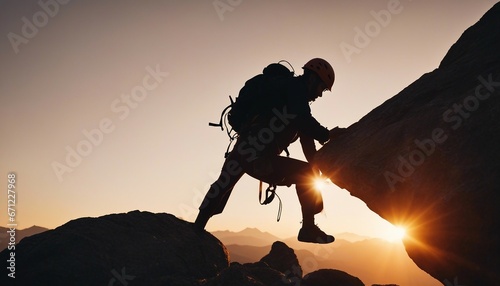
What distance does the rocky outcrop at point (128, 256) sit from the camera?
774 cm

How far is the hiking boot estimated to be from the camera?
8680 mm

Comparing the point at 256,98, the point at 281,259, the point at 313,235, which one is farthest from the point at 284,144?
the point at 281,259

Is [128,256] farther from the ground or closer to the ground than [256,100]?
closer to the ground

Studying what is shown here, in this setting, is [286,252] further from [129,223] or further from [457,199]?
[457,199]

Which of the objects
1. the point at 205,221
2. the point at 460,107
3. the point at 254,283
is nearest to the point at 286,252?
the point at 205,221

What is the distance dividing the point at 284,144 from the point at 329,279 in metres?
3.49

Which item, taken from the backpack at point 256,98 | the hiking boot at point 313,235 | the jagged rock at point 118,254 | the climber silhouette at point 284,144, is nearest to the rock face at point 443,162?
the climber silhouette at point 284,144

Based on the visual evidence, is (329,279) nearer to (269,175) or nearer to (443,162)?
(269,175)

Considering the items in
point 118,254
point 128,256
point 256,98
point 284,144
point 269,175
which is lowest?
point 128,256

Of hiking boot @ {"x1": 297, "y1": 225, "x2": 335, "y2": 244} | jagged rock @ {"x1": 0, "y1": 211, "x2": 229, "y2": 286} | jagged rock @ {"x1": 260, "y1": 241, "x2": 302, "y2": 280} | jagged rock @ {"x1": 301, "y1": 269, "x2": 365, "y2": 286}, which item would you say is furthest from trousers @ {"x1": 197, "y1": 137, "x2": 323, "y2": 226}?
jagged rock @ {"x1": 260, "y1": 241, "x2": 302, "y2": 280}

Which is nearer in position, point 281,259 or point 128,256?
point 128,256

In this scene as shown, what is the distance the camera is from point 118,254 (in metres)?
8.48

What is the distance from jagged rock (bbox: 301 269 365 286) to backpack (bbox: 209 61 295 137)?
3922 mm

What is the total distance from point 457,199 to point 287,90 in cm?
390
